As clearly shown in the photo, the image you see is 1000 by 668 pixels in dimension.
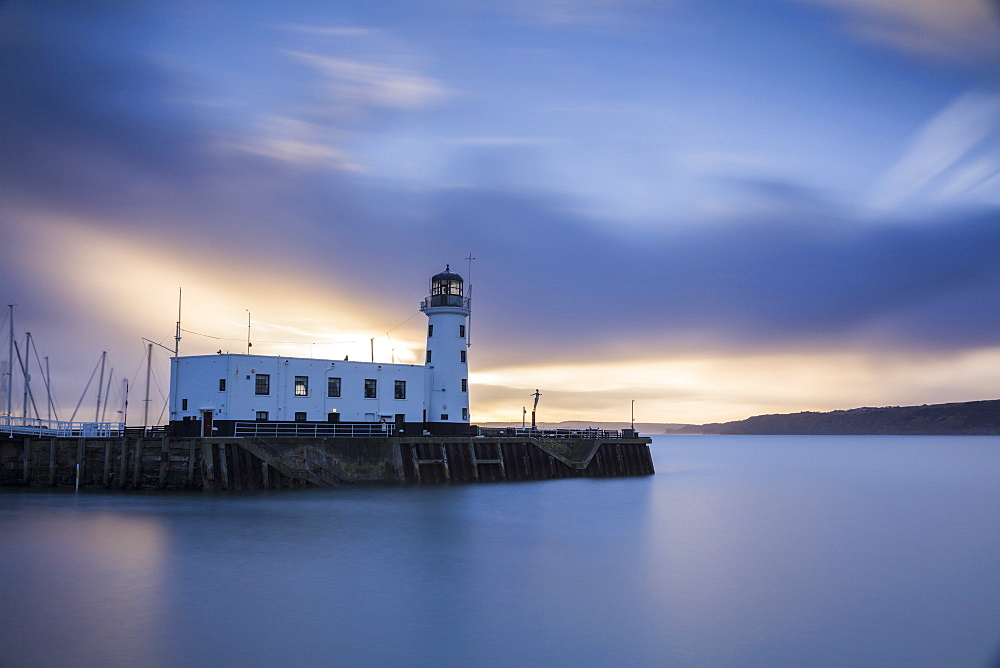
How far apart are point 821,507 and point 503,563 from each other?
99.8ft

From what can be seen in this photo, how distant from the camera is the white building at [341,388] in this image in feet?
153

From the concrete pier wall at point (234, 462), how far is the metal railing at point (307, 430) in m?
1.40

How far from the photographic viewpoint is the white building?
153 ft

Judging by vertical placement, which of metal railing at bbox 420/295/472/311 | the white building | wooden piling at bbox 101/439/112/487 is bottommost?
wooden piling at bbox 101/439/112/487

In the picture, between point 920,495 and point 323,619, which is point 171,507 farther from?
point 920,495

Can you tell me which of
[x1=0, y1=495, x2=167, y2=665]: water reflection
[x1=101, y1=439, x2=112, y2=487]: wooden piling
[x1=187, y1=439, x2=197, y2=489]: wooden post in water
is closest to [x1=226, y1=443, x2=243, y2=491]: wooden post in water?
[x1=187, y1=439, x2=197, y2=489]: wooden post in water

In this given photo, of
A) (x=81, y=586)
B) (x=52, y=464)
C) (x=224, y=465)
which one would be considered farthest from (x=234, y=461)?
(x=81, y=586)

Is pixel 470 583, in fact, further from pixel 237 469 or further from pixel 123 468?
pixel 123 468

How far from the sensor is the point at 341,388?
163 ft

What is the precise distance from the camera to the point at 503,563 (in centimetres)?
2825

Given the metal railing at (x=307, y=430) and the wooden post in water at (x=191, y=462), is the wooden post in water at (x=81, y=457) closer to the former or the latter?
the wooden post in water at (x=191, y=462)

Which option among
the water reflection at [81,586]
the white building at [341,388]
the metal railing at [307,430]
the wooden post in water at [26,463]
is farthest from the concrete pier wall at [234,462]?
the water reflection at [81,586]

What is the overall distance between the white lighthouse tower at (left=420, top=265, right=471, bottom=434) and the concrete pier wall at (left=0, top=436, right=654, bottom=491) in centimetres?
280

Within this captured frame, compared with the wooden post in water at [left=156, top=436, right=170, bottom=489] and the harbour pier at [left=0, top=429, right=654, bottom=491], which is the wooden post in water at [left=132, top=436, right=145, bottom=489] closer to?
the harbour pier at [left=0, top=429, right=654, bottom=491]
